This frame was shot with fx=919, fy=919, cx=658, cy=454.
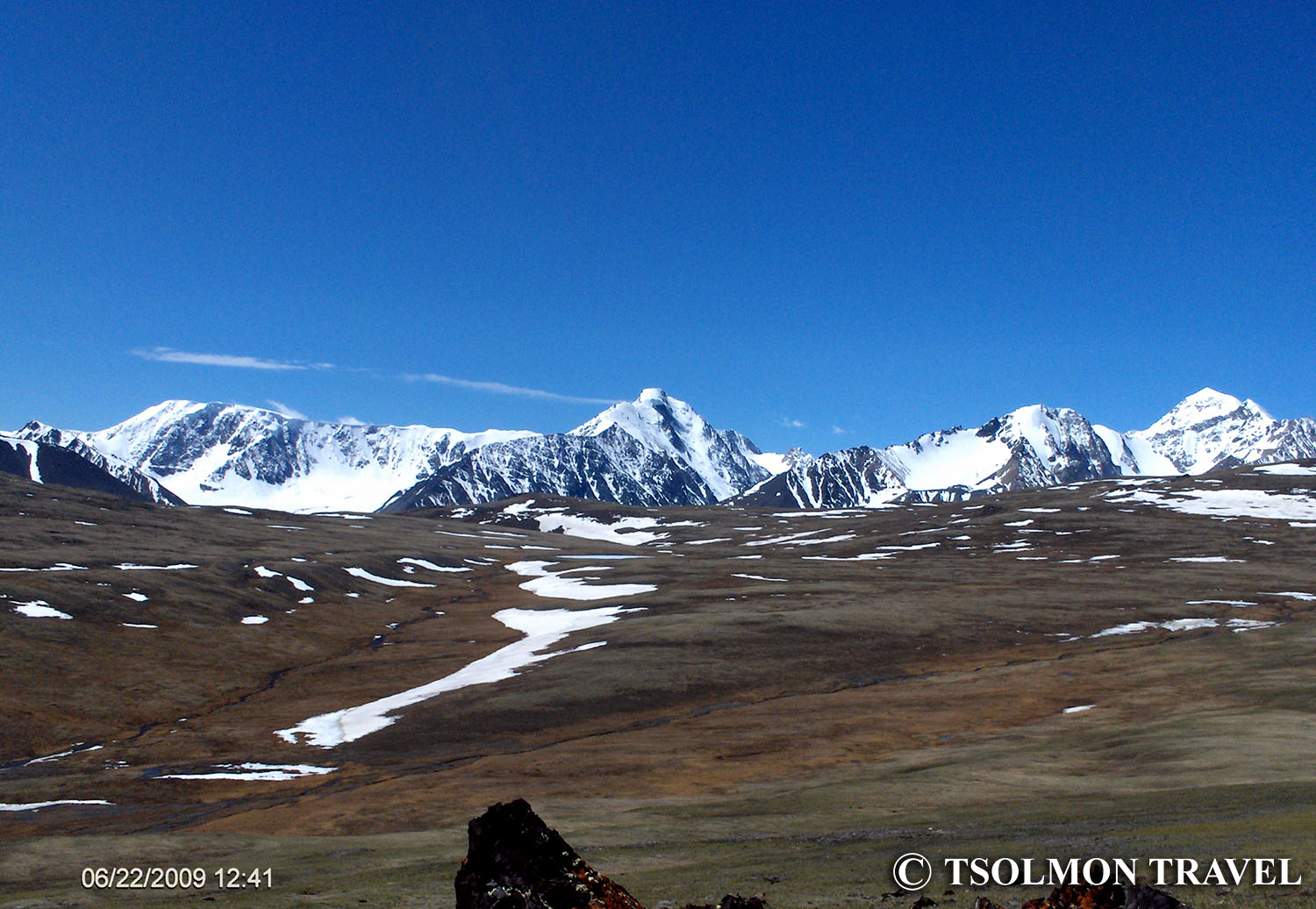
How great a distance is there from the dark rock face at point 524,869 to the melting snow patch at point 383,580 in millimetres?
123511

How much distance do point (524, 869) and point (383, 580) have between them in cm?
12800

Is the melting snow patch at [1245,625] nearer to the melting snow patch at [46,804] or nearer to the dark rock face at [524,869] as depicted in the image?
the melting snow patch at [46,804]

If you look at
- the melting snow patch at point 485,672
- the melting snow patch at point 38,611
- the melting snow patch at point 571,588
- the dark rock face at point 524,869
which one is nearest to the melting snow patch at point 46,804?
the melting snow patch at point 485,672

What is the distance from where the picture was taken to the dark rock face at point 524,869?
36.2 ft

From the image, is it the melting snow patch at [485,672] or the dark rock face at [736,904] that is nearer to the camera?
the dark rock face at [736,904]

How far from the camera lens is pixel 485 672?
73.4 m

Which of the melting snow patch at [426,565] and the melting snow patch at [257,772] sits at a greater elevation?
the melting snow patch at [426,565]

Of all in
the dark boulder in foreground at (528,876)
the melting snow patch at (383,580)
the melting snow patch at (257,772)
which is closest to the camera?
the dark boulder in foreground at (528,876)

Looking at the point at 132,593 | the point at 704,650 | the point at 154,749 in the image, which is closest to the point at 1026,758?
the point at 704,650

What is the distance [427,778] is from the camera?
4450 centimetres

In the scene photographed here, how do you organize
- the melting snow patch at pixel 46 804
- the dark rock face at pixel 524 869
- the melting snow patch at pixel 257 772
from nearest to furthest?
the dark rock face at pixel 524 869, the melting snow patch at pixel 46 804, the melting snow patch at pixel 257 772

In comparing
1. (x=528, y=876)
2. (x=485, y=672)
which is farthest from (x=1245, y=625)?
(x=528, y=876)
